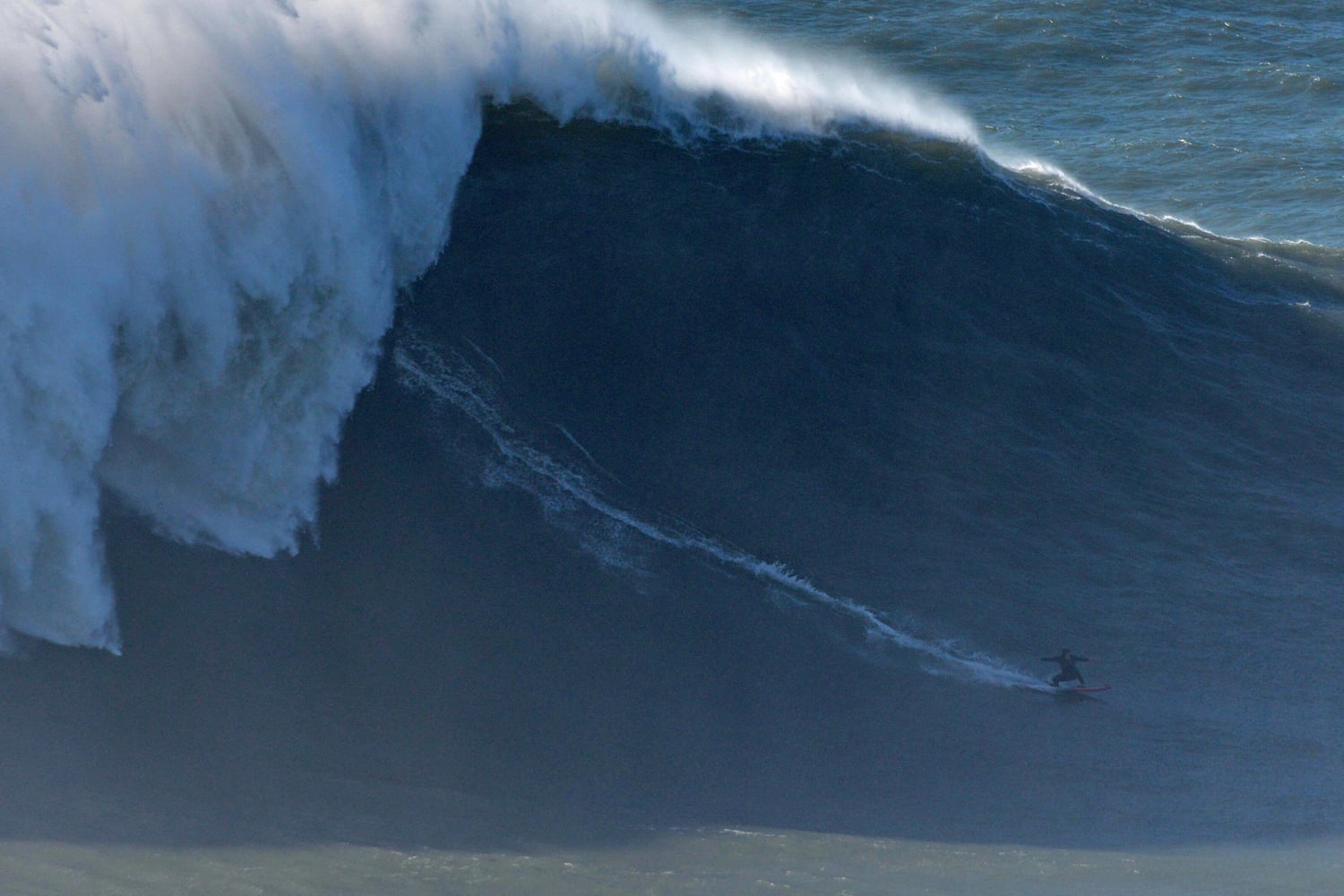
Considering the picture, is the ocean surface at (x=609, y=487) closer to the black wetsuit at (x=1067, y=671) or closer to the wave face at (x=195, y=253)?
the wave face at (x=195, y=253)

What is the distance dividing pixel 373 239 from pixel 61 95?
3.05m

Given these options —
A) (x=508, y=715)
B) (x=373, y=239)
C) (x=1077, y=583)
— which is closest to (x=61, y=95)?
(x=373, y=239)

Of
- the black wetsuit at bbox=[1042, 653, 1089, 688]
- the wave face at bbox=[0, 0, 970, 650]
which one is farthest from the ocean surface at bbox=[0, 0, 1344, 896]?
the black wetsuit at bbox=[1042, 653, 1089, 688]

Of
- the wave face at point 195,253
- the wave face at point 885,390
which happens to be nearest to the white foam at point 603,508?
the wave face at point 885,390

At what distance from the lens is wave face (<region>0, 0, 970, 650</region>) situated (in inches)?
364

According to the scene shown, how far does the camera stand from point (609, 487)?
1226 cm

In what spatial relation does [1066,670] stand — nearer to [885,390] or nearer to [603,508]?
[885,390]

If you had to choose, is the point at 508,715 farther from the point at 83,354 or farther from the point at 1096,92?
the point at 1096,92

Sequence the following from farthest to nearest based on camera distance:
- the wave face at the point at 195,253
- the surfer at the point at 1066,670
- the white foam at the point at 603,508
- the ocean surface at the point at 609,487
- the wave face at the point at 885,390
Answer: the wave face at the point at 885,390, the white foam at the point at 603,508, the surfer at the point at 1066,670, the wave face at the point at 195,253, the ocean surface at the point at 609,487

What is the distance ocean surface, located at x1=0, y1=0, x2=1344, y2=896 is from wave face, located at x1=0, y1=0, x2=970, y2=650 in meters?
0.04

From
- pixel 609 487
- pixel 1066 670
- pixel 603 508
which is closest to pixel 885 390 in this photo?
pixel 609 487

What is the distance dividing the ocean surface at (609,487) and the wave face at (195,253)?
0.04 meters

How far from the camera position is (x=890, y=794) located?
9781mm

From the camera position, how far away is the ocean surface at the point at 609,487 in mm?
8945
